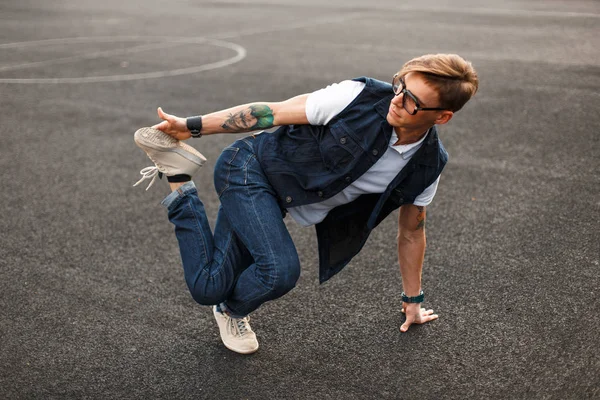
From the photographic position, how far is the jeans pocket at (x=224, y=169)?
10.8ft

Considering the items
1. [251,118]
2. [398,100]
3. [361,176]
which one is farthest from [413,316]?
[251,118]

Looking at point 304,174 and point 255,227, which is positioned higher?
point 304,174

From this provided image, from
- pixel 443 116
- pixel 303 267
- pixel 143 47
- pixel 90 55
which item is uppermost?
pixel 443 116

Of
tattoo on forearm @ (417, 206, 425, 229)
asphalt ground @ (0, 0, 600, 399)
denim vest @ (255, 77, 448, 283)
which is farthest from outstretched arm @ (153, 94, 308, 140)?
asphalt ground @ (0, 0, 600, 399)

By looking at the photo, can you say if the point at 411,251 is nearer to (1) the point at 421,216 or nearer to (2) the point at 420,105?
(1) the point at 421,216

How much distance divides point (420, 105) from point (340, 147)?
1.33 ft

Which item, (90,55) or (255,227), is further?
(90,55)

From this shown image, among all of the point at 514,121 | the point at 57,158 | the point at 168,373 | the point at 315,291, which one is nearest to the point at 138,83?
the point at 57,158

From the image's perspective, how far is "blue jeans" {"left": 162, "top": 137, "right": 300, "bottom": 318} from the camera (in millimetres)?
3184

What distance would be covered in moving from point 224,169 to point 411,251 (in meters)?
1.06

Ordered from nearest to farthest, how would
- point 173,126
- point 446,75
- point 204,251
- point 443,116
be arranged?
point 446,75
point 443,116
point 173,126
point 204,251

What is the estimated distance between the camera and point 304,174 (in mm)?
3223

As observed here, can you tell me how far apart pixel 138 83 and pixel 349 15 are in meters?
9.09

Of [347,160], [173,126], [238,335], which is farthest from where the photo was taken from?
[238,335]
